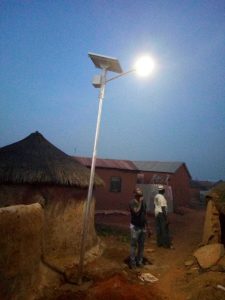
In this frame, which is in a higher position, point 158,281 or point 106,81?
point 106,81

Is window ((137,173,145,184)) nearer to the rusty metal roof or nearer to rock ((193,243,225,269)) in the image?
the rusty metal roof

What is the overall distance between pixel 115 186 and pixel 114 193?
0.58m

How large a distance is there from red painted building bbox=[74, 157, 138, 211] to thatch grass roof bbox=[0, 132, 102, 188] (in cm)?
1112

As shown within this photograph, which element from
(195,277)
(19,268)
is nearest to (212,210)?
(195,277)

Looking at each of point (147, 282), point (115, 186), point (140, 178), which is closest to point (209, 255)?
point (147, 282)

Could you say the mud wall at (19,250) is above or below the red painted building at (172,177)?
below

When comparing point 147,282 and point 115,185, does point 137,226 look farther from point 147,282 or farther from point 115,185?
point 115,185

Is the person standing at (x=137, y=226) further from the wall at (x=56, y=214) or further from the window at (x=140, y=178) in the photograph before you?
the window at (x=140, y=178)

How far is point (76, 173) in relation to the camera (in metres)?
9.34

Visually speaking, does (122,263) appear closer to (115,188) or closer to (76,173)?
(76,173)

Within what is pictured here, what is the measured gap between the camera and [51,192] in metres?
8.45

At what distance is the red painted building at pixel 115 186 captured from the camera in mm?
21188

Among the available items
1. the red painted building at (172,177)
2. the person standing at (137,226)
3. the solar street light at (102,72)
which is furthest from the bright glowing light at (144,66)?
the red painted building at (172,177)

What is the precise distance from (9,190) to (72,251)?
110 inches
